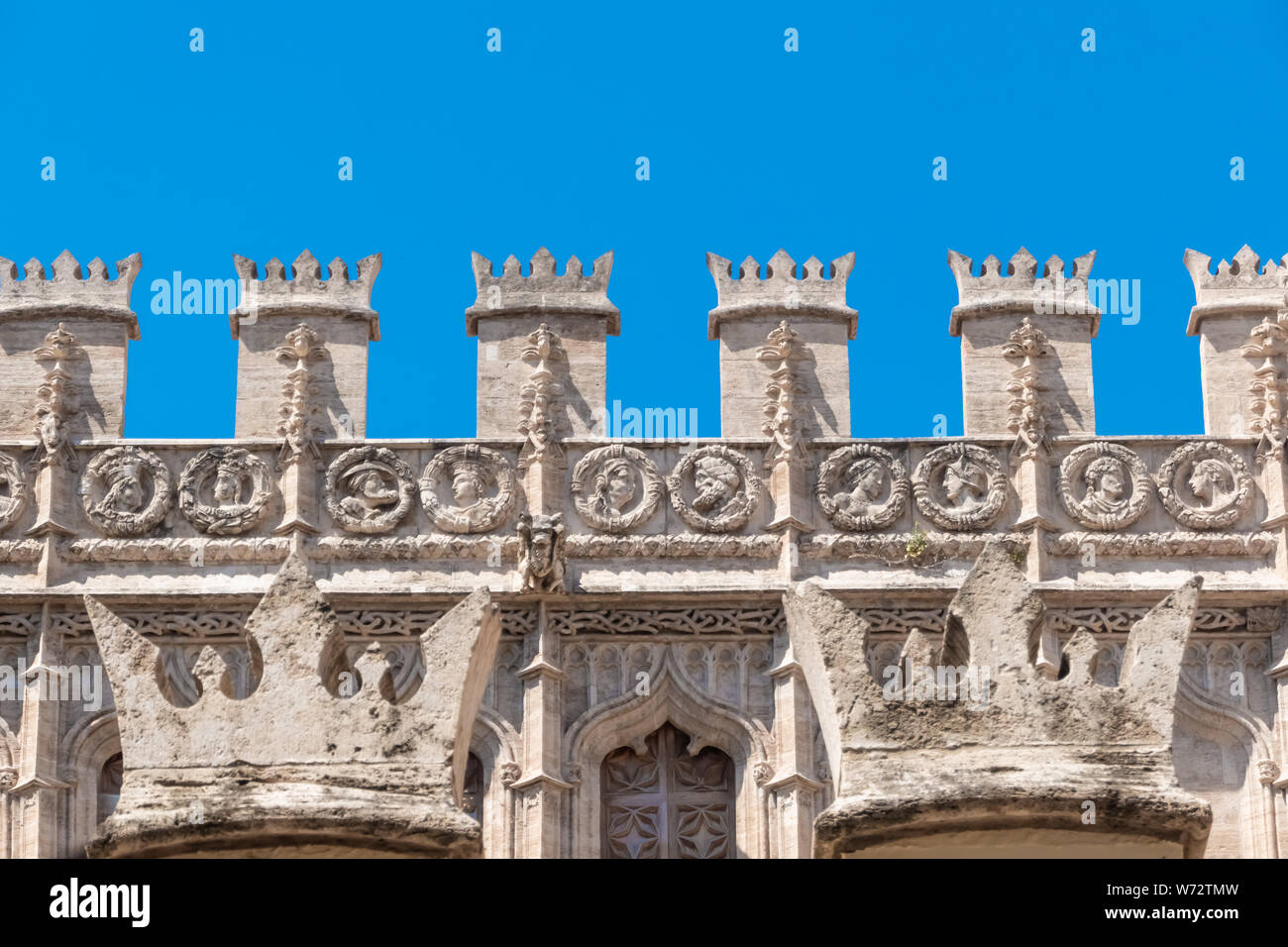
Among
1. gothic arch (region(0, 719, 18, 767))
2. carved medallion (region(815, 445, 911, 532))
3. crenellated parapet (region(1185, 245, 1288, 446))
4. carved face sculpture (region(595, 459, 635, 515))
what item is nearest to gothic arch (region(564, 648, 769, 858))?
carved face sculpture (region(595, 459, 635, 515))

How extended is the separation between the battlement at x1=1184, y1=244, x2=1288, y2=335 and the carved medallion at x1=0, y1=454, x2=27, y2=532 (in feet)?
31.3

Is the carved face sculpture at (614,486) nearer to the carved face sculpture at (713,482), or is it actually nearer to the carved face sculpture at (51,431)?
the carved face sculpture at (713,482)

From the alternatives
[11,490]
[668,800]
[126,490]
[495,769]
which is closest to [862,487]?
[668,800]

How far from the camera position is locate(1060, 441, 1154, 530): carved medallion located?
70.4ft

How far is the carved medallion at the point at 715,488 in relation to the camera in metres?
21.5

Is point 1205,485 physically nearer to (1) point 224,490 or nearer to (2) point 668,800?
(2) point 668,800

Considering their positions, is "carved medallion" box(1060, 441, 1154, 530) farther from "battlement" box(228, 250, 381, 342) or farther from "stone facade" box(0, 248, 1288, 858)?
"battlement" box(228, 250, 381, 342)

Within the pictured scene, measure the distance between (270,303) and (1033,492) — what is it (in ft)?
20.8

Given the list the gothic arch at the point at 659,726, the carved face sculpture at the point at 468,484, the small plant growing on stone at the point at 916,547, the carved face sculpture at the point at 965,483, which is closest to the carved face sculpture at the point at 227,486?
the carved face sculpture at the point at 468,484

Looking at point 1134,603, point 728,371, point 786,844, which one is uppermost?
point 728,371
